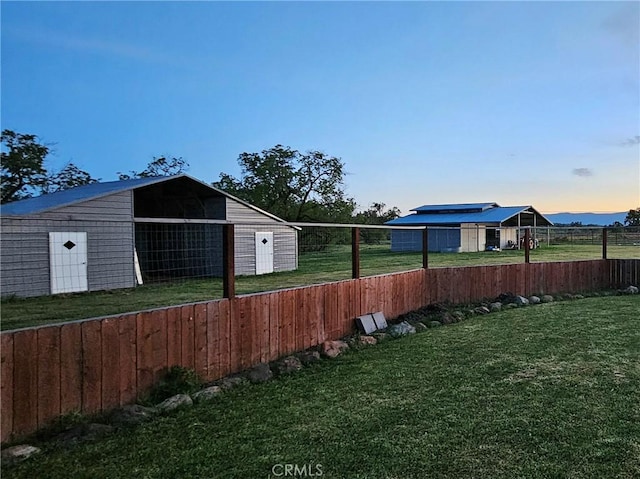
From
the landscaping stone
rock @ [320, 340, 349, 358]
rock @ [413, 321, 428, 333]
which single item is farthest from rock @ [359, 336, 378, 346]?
the landscaping stone

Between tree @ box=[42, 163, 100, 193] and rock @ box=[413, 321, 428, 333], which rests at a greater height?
tree @ box=[42, 163, 100, 193]

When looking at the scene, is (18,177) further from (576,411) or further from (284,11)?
(576,411)

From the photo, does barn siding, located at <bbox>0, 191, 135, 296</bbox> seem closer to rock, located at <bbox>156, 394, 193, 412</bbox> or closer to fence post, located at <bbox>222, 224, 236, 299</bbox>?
fence post, located at <bbox>222, 224, 236, 299</bbox>

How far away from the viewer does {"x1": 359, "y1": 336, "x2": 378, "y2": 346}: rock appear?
18.1ft

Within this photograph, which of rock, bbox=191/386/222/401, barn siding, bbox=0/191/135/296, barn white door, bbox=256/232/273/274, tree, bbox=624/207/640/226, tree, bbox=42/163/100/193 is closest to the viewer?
rock, bbox=191/386/222/401

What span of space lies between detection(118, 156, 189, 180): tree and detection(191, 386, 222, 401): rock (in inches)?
1072

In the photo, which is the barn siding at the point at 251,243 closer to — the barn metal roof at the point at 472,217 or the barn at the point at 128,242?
the barn at the point at 128,242

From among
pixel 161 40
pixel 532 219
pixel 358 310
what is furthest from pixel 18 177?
pixel 532 219

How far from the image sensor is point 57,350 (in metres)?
3.12

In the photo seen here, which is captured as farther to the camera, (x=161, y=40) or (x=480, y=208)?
(x=480, y=208)

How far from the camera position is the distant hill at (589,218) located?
33128 mm

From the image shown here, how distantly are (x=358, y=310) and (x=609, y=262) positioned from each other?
7.96 meters

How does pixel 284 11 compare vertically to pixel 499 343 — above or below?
above

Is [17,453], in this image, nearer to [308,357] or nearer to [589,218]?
[308,357]
